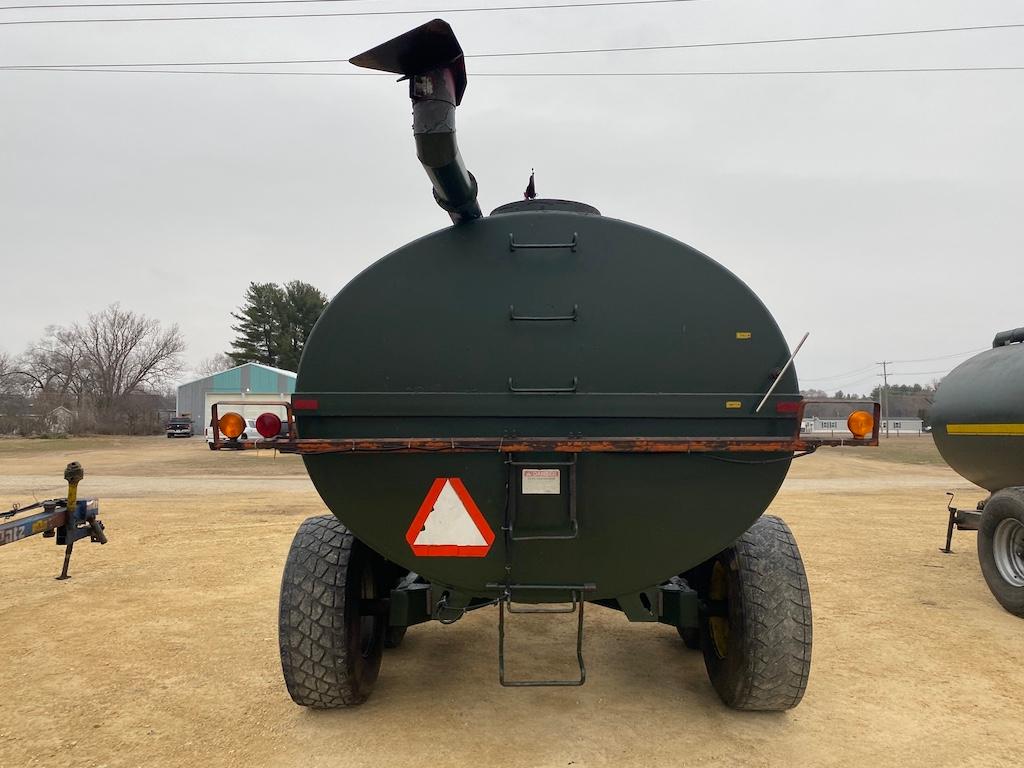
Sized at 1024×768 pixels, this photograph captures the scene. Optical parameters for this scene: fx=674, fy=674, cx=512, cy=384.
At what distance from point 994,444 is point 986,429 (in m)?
0.16

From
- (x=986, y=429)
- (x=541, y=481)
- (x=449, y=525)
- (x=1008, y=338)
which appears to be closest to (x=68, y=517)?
(x=449, y=525)

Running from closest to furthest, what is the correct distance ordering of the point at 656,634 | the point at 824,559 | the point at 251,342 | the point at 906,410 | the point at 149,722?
the point at 149,722 < the point at 656,634 < the point at 824,559 < the point at 251,342 < the point at 906,410

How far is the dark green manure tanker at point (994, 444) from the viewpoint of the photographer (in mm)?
6078

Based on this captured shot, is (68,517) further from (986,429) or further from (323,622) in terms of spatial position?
(986,429)

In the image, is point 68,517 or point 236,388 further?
point 236,388

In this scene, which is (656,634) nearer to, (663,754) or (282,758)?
(663,754)

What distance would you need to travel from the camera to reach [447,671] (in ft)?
14.5

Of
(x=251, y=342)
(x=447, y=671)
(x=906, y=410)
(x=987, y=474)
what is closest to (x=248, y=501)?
(x=447, y=671)

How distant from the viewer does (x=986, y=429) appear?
6.62m

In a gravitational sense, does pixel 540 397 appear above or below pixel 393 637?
above

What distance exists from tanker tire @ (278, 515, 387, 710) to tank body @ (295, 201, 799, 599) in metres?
0.77

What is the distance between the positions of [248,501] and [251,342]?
42.3m

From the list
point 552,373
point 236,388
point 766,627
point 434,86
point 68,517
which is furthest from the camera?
point 236,388

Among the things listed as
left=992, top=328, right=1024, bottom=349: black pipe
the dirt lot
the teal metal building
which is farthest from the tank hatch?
the teal metal building
